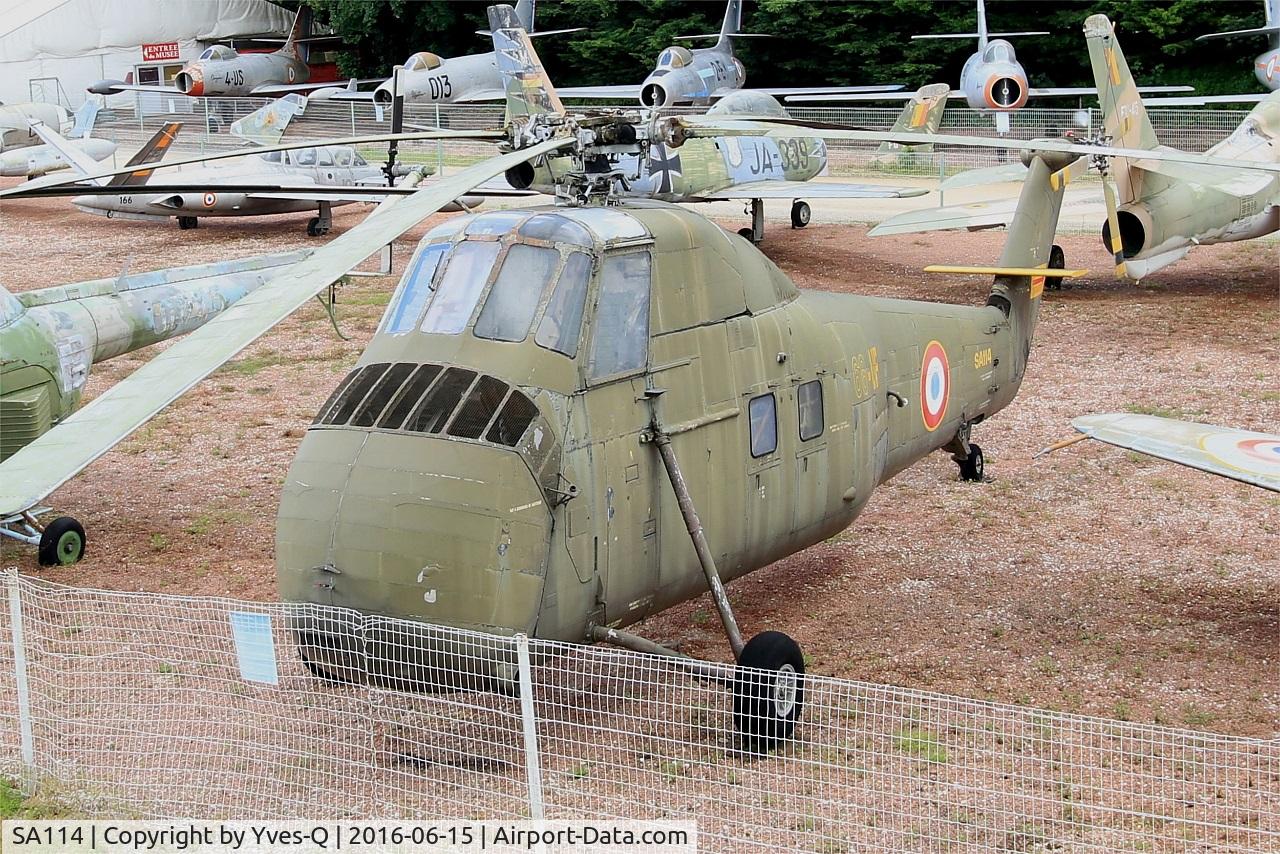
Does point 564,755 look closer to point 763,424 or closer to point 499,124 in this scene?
point 763,424

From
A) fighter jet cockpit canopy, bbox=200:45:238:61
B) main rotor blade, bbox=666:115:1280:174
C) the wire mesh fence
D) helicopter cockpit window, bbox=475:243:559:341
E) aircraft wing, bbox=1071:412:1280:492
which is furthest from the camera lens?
fighter jet cockpit canopy, bbox=200:45:238:61

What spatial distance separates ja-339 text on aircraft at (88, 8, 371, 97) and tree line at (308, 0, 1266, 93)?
394 cm

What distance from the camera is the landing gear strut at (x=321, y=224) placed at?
91.6 feet

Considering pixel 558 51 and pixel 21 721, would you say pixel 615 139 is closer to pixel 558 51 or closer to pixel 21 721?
pixel 21 721

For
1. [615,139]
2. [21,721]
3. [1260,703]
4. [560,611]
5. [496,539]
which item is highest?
[615,139]

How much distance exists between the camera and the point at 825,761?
299 inches

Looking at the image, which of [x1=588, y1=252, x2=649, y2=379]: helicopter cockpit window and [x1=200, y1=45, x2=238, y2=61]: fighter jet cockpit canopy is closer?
[x1=588, y1=252, x2=649, y2=379]: helicopter cockpit window

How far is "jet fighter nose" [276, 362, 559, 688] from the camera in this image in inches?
265

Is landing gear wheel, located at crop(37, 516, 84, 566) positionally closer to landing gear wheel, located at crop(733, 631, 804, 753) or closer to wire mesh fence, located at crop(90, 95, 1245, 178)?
landing gear wheel, located at crop(733, 631, 804, 753)

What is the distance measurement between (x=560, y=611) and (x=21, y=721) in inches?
117

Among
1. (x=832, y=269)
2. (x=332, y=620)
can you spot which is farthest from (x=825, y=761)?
(x=832, y=269)

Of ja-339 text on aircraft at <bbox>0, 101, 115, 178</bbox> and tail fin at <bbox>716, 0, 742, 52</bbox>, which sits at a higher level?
tail fin at <bbox>716, 0, 742, 52</bbox>

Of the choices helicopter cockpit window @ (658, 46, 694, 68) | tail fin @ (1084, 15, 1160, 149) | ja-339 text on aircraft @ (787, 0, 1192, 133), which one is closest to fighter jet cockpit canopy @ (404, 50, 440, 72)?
helicopter cockpit window @ (658, 46, 694, 68)

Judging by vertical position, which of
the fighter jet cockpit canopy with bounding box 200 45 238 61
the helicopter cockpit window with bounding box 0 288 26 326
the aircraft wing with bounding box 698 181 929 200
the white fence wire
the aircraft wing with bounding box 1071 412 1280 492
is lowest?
the white fence wire
